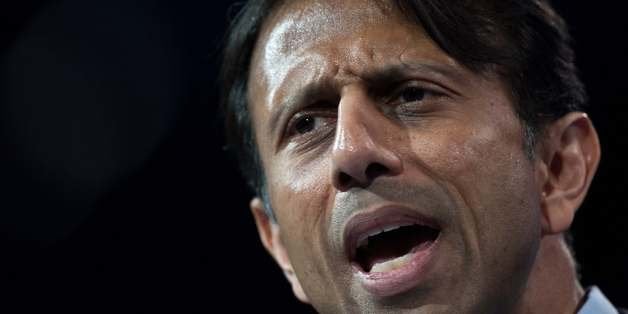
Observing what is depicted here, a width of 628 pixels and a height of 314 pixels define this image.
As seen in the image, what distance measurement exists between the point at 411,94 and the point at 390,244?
0.31 meters

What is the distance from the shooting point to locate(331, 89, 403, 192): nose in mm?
1665

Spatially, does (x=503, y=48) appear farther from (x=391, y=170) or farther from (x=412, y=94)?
(x=391, y=170)

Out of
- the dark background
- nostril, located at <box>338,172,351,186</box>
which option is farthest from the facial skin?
the dark background

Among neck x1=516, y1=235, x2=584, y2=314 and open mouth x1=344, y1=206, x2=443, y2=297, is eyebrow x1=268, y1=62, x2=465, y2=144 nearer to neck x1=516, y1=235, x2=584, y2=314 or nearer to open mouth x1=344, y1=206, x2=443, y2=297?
open mouth x1=344, y1=206, x2=443, y2=297

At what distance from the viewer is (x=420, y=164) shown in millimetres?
1691

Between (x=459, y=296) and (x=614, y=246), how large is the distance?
4.20ft

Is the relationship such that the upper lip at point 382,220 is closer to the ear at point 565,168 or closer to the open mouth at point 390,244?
the open mouth at point 390,244

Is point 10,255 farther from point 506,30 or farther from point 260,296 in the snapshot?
point 506,30

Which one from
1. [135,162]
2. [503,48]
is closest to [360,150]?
[503,48]

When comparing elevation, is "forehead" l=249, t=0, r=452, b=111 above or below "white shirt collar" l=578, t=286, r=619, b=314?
above

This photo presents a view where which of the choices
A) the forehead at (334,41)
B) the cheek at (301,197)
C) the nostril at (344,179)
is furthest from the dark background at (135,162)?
the nostril at (344,179)

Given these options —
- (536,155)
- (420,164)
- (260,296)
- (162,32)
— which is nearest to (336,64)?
(420,164)

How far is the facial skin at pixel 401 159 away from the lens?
5.51 ft

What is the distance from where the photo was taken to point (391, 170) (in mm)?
1671
